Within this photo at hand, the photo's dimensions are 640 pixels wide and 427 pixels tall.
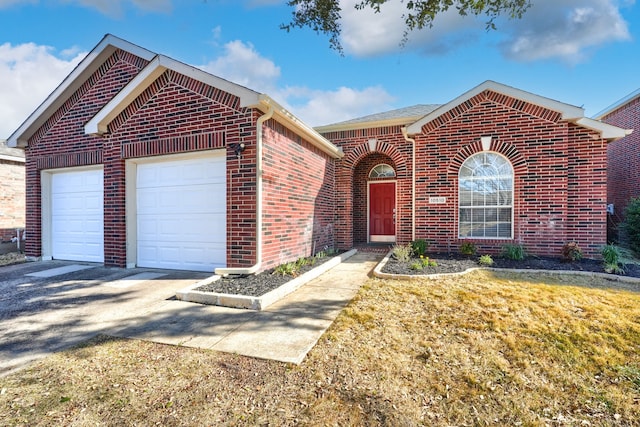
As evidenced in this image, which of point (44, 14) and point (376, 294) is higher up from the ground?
point (44, 14)

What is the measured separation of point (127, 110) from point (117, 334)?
216 inches

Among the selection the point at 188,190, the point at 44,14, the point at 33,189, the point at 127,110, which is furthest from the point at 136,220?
the point at 44,14

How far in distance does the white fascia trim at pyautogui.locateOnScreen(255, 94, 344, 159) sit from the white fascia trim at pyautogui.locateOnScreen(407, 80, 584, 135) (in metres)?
2.40

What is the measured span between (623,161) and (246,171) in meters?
14.3

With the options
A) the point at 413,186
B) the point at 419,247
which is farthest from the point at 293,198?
the point at 413,186

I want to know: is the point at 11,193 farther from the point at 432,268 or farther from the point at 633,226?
the point at 633,226

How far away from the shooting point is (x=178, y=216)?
6.69m

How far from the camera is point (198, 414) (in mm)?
2193

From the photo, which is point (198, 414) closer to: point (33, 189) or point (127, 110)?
point (127, 110)

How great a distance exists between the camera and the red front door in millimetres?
11094

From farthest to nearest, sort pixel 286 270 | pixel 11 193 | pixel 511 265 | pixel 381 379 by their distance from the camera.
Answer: pixel 11 193 < pixel 511 265 < pixel 286 270 < pixel 381 379

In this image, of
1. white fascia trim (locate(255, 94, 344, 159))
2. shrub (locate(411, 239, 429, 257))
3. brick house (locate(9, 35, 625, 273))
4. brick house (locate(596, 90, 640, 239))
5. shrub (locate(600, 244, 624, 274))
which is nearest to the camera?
white fascia trim (locate(255, 94, 344, 159))

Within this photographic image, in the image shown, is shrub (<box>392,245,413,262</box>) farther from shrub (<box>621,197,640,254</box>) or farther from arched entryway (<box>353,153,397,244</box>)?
shrub (<box>621,197,640,254</box>)

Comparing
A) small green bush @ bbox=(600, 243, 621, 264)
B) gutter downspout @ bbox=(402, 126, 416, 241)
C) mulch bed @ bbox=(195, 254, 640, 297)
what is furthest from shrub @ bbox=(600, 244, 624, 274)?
gutter downspout @ bbox=(402, 126, 416, 241)
